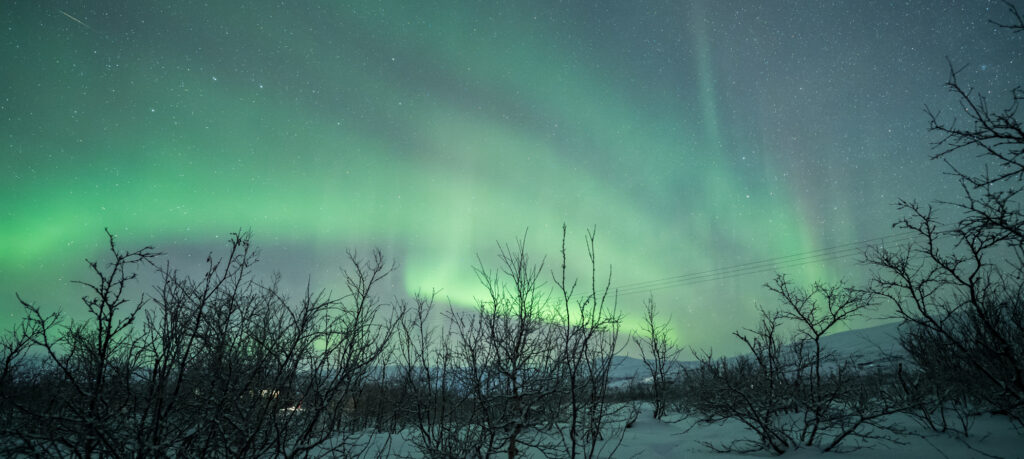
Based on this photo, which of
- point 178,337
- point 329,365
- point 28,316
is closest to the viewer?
point 28,316

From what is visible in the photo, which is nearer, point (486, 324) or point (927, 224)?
point (927, 224)

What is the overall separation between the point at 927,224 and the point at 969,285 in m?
0.88

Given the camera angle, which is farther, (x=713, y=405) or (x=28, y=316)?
(x=713, y=405)

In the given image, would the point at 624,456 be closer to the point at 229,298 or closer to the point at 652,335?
the point at 229,298

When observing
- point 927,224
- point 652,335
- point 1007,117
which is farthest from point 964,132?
point 652,335

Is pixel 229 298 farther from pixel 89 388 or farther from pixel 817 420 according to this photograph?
pixel 817 420

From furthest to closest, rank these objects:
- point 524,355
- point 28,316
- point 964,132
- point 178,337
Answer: point 524,355 < point 964,132 < point 178,337 < point 28,316

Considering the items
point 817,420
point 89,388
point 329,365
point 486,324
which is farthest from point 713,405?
point 89,388

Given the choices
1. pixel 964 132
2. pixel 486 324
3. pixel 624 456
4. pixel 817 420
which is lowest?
pixel 624 456

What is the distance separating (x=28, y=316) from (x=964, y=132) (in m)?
9.71

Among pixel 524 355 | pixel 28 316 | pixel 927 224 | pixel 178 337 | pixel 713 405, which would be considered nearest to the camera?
pixel 28 316

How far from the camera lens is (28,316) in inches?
135

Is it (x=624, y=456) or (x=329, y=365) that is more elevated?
(x=329, y=365)

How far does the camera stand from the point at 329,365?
479 cm
